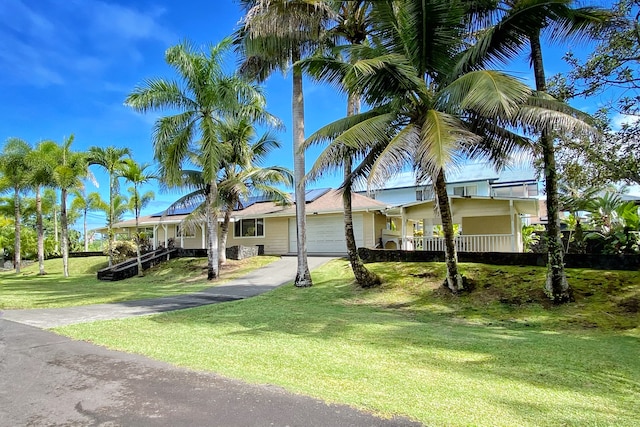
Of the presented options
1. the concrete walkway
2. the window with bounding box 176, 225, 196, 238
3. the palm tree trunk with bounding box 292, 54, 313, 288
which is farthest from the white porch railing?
the window with bounding box 176, 225, 196, 238

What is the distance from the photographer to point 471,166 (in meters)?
35.4

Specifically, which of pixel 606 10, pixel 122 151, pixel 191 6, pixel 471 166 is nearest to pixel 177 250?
pixel 122 151

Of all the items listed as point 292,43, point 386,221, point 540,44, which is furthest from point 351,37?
point 386,221

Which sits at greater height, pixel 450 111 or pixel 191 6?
pixel 191 6

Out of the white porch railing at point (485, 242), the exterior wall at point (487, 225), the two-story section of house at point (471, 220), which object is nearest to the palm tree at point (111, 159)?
the two-story section of house at point (471, 220)

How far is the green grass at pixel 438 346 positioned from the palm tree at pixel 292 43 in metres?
3.60

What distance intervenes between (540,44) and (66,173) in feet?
80.5

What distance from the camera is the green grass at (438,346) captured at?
4.09m

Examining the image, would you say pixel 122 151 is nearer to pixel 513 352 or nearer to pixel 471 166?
pixel 513 352

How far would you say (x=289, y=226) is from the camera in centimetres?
2492

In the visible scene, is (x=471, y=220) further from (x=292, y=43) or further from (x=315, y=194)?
(x=292, y=43)

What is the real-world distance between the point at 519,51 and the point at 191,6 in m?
11.6

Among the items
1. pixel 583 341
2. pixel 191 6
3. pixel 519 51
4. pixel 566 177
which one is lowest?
pixel 583 341

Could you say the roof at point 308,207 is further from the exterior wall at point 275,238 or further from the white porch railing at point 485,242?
Result: the white porch railing at point 485,242
